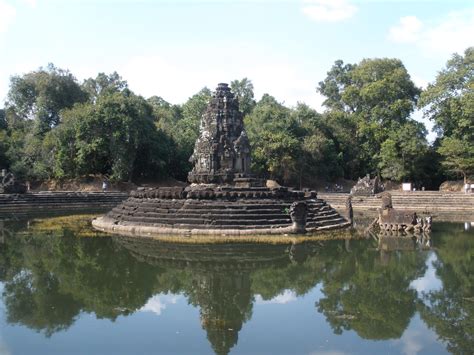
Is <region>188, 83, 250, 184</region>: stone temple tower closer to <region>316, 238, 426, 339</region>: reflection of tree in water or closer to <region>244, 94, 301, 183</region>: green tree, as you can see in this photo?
<region>316, 238, 426, 339</region>: reflection of tree in water

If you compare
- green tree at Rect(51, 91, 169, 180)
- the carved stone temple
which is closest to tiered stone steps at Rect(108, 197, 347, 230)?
the carved stone temple

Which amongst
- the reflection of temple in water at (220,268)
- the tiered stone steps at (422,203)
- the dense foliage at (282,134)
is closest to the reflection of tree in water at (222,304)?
the reflection of temple in water at (220,268)

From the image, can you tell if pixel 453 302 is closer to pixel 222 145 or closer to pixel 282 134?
pixel 222 145

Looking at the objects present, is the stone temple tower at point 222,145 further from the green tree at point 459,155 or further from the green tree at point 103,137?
the green tree at point 459,155

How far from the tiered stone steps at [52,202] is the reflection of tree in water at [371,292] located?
22.3m

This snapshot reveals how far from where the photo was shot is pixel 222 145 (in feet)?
84.5

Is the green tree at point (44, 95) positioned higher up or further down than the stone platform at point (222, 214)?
higher up

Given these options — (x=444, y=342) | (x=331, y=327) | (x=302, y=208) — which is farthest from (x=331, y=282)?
(x=302, y=208)

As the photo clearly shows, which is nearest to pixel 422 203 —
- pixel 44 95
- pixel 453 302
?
pixel 453 302

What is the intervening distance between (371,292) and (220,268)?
4293mm

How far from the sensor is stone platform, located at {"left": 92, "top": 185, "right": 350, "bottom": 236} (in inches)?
770

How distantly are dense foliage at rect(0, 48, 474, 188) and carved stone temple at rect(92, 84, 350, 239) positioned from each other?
Answer: 56.8 ft

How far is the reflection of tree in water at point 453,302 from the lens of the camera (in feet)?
27.4

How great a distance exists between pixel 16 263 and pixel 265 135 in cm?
3286
